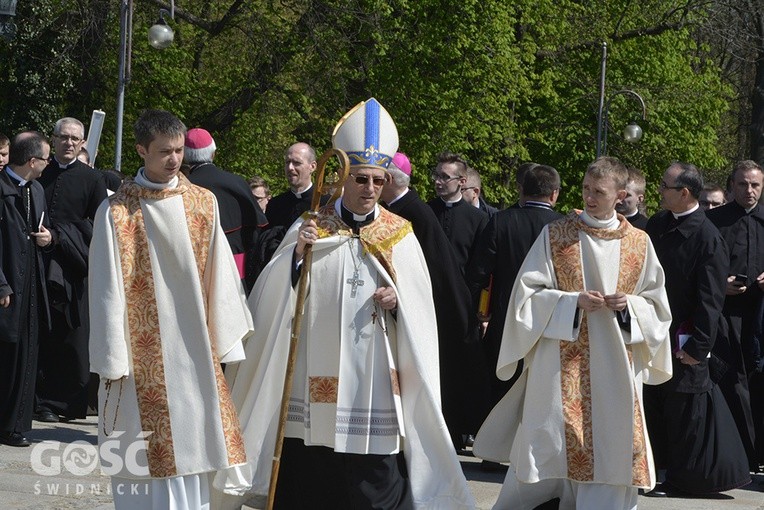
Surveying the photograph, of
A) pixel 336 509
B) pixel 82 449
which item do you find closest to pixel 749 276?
pixel 336 509

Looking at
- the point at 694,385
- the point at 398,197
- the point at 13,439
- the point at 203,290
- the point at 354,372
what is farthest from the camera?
the point at 13,439

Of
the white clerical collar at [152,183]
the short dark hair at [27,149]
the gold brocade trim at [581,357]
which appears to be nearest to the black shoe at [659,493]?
the gold brocade trim at [581,357]

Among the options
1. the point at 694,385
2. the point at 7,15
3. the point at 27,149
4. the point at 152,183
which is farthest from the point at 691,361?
the point at 7,15

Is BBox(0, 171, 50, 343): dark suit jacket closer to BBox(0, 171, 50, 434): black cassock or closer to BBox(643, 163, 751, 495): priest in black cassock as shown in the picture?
BBox(0, 171, 50, 434): black cassock

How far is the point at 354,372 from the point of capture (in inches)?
226

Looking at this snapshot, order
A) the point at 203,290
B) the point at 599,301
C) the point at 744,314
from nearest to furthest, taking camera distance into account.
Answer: the point at 203,290
the point at 599,301
the point at 744,314

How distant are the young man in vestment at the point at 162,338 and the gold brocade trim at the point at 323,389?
1.37ft

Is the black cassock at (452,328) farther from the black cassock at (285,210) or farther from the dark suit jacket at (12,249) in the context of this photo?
the dark suit jacket at (12,249)

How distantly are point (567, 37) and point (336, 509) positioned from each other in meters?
23.0

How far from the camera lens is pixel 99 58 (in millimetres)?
23281

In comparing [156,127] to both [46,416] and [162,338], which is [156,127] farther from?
[46,416]

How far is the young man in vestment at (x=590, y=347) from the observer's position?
644cm

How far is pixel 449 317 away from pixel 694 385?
206 cm

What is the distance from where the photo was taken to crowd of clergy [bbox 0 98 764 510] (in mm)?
5418
